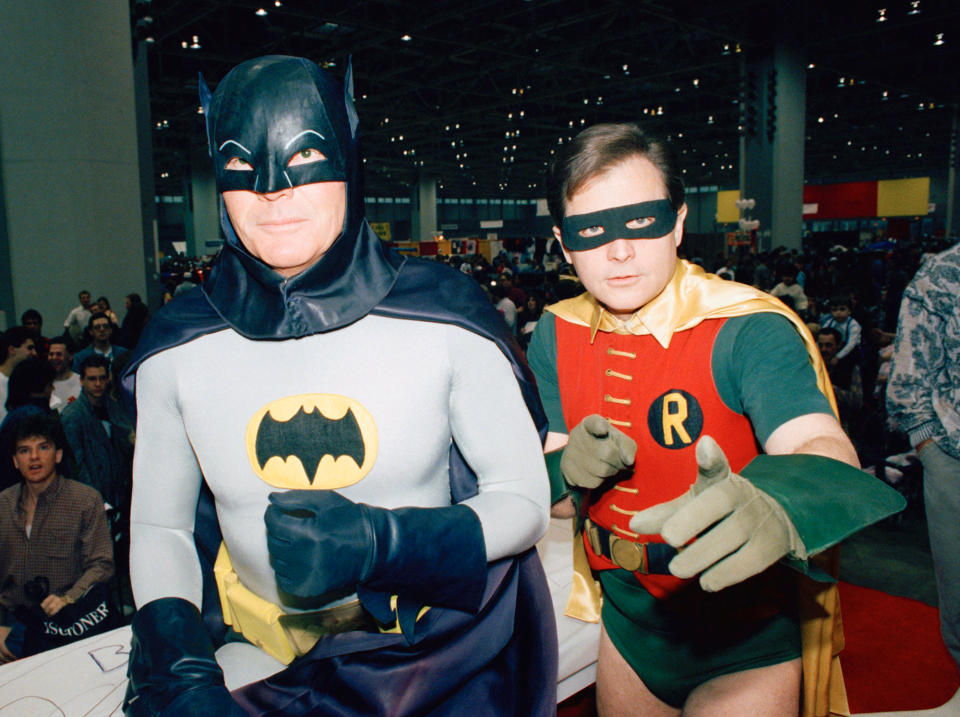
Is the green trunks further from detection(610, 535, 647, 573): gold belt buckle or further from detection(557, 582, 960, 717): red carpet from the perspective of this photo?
detection(557, 582, 960, 717): red carpet

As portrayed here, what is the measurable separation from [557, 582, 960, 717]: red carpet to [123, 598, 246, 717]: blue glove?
6.56ft

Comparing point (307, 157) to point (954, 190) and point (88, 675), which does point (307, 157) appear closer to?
point (88, 675)

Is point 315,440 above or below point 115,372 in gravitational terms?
above

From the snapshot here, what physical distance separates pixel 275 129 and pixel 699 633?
143 cm

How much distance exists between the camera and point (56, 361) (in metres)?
5.63

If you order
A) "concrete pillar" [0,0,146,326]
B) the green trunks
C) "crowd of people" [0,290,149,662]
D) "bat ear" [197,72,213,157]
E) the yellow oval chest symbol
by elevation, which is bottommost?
"crowd of people" [0,290,149,662]

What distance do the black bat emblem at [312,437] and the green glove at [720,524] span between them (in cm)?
57

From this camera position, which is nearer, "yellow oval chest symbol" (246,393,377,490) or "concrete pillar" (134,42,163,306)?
"yellow oval chest symbol" (246,393,377,490)

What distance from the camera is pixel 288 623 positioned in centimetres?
144

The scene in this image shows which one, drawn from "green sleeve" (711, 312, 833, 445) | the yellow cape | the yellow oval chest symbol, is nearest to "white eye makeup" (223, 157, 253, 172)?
the yellow oval chest symbol

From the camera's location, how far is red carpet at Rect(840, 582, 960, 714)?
3.18m

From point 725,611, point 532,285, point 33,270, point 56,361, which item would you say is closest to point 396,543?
point 725,611

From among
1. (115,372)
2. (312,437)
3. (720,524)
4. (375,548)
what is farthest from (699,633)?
(115,372)

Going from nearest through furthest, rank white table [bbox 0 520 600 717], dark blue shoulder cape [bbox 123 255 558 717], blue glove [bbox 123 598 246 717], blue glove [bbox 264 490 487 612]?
1. blue glove [bbox 264 490 487 612]
2. blue glove [bbox 123 598 246 717]
3. dark blue shoulder cape [bbox 123 255 558 717]
4. white table [bbox 0 520 600 717]
